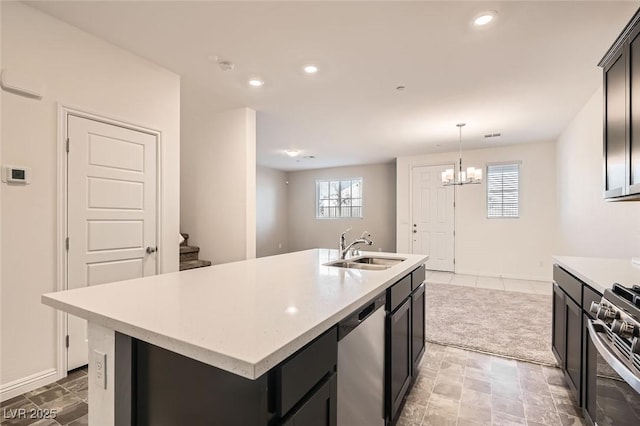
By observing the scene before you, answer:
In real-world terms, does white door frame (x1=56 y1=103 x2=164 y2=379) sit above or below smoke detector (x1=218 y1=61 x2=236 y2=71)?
below

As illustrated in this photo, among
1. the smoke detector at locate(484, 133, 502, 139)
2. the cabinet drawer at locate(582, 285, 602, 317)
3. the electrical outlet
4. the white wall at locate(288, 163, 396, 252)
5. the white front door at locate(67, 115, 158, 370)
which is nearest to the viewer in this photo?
the electrical outlet

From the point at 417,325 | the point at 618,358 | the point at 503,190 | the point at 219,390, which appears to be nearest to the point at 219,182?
the point at 417,325

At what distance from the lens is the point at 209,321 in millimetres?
960

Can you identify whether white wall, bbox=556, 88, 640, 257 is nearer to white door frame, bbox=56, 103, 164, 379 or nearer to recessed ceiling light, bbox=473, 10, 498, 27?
recessed ceiling light, bbox=473, 10, 498, 27

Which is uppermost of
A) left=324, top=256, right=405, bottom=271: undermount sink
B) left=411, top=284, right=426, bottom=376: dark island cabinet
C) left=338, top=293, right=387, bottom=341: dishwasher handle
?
left=324, top=256, right=405, bottom=271: undermount sink

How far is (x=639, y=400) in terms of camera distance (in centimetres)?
92

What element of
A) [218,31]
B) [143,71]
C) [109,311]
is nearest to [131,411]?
[109,311]

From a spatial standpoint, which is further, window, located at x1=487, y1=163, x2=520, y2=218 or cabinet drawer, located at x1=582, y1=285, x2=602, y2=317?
window, located at x1=487, y1=163, x2=520, y2=218

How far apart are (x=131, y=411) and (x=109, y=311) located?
0.36m

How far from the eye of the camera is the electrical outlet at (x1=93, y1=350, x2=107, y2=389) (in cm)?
107

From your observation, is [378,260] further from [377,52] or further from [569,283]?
[377,52]

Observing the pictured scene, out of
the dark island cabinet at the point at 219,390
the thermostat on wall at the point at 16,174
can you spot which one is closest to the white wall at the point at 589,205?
the dark island cabinet at the point at 219,390

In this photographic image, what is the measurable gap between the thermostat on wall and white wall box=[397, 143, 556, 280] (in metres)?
6.69

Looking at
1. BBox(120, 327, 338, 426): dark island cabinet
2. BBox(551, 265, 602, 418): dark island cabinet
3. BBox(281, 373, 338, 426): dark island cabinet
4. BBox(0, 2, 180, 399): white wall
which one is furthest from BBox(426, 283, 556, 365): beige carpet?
BBox(0, 2, 180, 399): white wall
